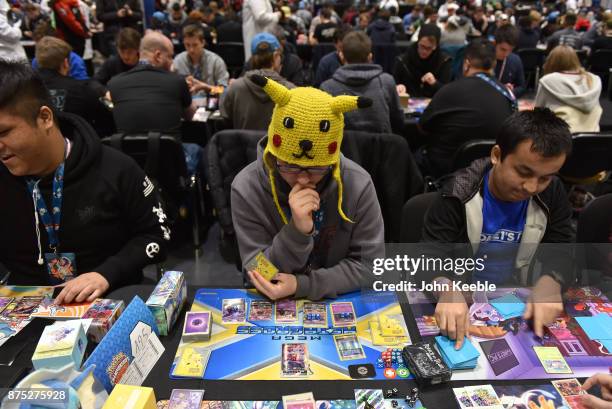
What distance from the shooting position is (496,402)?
1.14 meters

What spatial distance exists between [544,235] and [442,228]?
16.2 inches

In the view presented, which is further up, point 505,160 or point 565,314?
point 505,160

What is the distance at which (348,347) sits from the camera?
1.31 metres

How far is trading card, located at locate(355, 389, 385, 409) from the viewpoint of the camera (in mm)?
1133

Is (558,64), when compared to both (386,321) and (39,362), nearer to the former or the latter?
(386,321)

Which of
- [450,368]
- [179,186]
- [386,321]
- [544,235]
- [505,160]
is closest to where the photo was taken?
[450,368]

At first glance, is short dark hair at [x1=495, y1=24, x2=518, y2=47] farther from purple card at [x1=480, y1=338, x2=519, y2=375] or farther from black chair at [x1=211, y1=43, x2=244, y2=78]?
purple card at [x1=480, y1=338, x2=519, y2=375]

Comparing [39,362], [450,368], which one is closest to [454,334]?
[450,368]

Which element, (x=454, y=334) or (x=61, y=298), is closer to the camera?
(x=454, y=334)

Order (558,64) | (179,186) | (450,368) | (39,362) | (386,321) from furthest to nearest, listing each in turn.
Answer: (558,64)
(179,186)
(386,321)
(450,368)
(39,362)

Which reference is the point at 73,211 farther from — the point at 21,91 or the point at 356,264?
the point at 356,264

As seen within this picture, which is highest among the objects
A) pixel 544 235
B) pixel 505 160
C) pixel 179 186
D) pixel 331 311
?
pixel 505 160

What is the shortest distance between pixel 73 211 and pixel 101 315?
568 mm

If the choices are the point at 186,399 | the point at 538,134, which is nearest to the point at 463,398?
the point at 186,399
